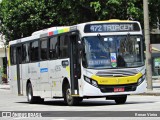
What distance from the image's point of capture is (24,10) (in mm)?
47375

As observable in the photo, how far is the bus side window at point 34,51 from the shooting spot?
81.1 ft

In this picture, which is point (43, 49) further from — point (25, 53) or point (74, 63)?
point (74, 63)

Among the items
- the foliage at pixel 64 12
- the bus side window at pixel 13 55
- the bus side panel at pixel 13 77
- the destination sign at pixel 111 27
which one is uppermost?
the foliage at pixel 64 12

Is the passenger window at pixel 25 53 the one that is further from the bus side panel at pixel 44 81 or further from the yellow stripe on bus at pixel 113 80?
the yellow stripe on bus at pixel 113 80

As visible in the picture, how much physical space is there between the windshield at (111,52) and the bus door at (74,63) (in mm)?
560

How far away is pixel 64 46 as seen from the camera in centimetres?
2162

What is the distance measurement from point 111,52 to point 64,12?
55.7ft

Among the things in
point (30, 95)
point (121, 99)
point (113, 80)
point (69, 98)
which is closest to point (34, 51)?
point (30, 95)

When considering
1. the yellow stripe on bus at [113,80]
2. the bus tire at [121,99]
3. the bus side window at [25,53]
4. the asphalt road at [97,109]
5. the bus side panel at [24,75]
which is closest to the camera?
the asphalt road at [97,109]

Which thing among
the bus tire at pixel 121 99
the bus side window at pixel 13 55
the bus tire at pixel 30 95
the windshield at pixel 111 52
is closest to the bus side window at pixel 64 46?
the windshield at pixel 111 52

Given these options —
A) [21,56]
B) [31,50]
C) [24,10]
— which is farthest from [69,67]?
[24,10]

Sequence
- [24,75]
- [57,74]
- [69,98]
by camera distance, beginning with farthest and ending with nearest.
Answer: [24,75]
[57,74]
[69,98]

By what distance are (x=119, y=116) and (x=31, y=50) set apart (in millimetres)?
11143

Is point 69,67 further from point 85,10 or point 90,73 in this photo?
point 85,10
